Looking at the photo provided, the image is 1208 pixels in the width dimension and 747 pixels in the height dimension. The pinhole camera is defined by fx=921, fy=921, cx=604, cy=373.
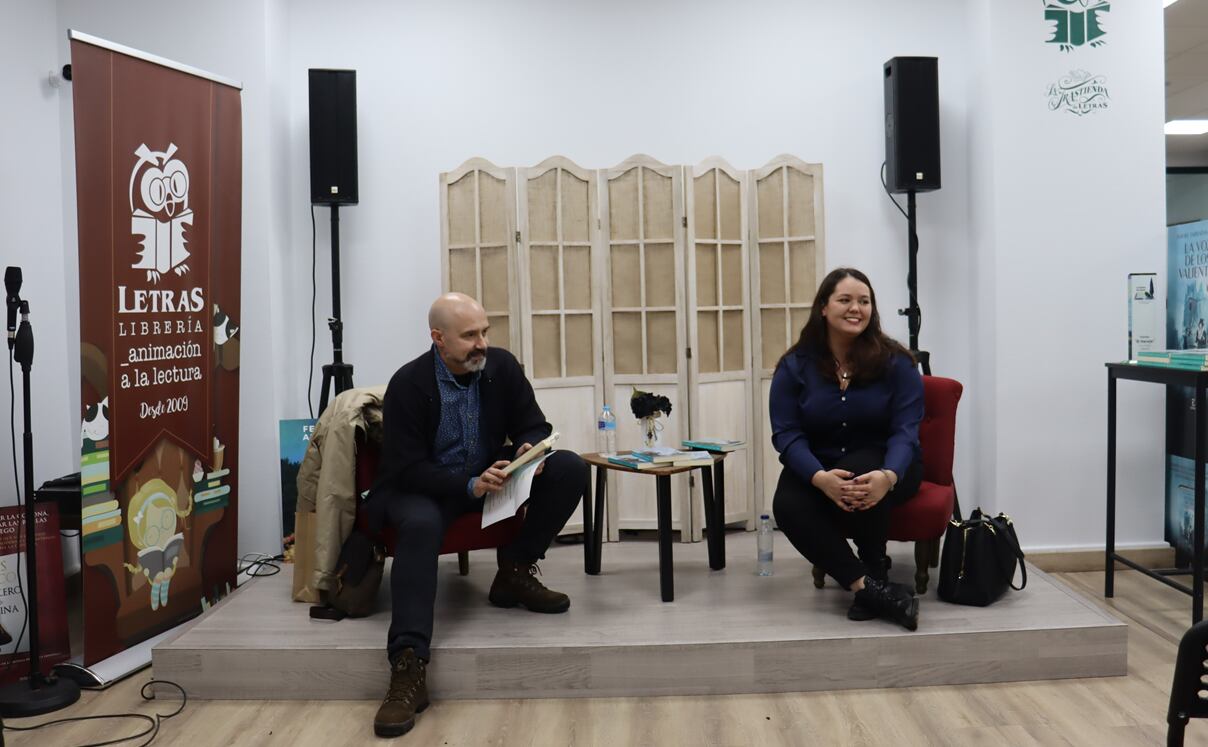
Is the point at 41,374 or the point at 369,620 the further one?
the point at 41,374

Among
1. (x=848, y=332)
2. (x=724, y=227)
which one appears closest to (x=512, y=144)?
(x=724, y=227)

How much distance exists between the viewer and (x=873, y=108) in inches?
181

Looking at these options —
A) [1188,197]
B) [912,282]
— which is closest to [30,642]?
[912,282]

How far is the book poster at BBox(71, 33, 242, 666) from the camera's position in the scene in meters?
2.96

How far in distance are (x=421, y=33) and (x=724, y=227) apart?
178 centimetres

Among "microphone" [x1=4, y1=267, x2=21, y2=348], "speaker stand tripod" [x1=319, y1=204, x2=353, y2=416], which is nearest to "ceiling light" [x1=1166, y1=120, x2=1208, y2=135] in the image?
"speaker stand tripod" [x1=319, y1=204, x2=353, y2=416]

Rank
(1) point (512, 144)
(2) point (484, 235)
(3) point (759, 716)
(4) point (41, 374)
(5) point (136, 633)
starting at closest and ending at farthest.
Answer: (3) point (759, 716)
(5) point (136, 633)
(4) point (41, 374)
(2) point (484, 235)
(1) point (512, 144)

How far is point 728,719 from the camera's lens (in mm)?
2678

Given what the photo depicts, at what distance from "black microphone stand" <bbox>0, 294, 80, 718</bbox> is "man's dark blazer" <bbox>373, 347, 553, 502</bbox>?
40.6 inches

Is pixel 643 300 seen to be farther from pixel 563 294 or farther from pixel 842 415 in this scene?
pixel 842 415

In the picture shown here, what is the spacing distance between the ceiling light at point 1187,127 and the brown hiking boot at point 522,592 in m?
7.98

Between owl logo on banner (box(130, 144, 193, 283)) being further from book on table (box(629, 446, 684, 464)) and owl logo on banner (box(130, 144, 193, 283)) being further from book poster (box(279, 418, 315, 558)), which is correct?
book on table (box(629, 446, 684, 464))

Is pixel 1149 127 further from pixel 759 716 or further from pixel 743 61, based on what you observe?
pixel 759 716

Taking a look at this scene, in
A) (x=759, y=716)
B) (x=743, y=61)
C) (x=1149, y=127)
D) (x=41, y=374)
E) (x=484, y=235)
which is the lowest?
(x=759, y=716)
